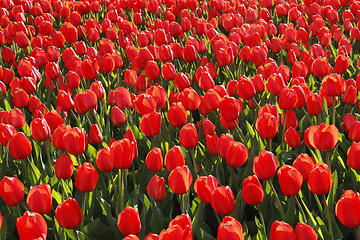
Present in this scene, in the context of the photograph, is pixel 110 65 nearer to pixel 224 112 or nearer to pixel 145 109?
pixel 145 109

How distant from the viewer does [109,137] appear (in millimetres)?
2303

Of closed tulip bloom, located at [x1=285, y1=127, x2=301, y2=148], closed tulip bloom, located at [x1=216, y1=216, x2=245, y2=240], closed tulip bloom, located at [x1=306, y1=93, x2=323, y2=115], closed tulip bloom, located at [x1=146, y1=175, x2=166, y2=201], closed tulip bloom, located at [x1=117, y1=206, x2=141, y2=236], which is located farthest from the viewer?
closed tulip bloom, located at [x1=306, y1=93, x2=323, y2=115]

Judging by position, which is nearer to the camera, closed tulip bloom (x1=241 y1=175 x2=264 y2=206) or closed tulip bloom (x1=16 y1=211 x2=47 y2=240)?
closed tulip bloom (x1=16 y1=211 x2=47 y2=240)

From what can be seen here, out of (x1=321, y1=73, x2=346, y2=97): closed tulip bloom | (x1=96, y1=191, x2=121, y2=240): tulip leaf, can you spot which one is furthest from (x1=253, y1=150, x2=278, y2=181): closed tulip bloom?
(x1=321, y1=73, x2=346, y2=97): closed tulip bloom

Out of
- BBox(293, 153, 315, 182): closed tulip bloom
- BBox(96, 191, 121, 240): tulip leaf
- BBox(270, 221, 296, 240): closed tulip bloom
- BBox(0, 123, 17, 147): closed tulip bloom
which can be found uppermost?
BBox(270, 221, 296, 240): closed tulip bloom

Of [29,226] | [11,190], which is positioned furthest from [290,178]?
[11,190]

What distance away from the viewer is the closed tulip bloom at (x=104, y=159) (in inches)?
63.2

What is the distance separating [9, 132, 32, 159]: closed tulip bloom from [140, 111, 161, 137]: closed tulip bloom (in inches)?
20.3

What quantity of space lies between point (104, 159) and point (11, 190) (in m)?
0.36

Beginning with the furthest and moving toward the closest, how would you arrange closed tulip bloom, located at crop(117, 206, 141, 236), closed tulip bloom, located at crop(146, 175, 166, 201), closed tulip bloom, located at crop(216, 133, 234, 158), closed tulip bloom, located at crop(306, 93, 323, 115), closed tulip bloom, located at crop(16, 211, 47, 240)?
closed tulip bloom, located at crop(306, 93, 323, 115), closed tulip bloom, located at crop(216, 133, 234, 158), closed tulip bloom, located at crop(146, 175, 166, 201), closed tulip bloom, located at crop(117, 206, 141, 236), closed tulip bloom, located at crop(16, 211, 47, 240)

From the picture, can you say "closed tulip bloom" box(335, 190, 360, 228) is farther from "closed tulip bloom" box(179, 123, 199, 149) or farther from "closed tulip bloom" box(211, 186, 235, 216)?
"closed tulip bloom" box(179, 123, 199, 149)

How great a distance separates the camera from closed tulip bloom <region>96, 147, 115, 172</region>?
1.61m

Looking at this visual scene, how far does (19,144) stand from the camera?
1738mm

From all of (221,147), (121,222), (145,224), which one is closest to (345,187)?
(221,147)
